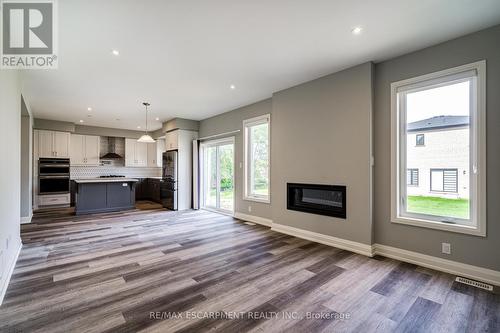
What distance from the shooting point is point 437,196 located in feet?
9.76

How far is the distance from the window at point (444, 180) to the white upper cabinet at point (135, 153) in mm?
9265

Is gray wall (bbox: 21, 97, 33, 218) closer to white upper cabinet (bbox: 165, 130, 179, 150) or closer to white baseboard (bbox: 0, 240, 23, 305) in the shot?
white baseboard (bbox: 0, 240, 23, 305)

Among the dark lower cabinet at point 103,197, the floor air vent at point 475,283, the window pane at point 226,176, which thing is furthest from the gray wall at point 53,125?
the floor air vent at point 475,283

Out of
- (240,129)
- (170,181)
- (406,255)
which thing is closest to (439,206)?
(406,255)

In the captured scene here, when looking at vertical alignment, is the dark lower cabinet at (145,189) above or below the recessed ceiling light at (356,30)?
below

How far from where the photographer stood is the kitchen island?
618cm

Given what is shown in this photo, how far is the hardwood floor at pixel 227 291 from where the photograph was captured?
1877 millimetres

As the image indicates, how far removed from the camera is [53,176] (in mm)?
7199

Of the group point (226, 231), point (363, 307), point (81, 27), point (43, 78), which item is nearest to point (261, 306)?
point (363, 307)

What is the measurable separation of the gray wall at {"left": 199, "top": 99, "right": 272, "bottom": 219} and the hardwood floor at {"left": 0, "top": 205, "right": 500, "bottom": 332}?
1491 mm

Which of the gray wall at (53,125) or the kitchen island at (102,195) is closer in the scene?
the kitchen island at (102,195)

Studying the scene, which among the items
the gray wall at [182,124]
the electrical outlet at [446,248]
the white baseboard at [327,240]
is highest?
the gray wall at [182,124]

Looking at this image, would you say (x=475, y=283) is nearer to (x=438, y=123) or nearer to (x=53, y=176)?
(x=438, y=123)

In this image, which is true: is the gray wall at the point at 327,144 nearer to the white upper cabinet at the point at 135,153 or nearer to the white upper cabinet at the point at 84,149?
the white upper cabinet at the point at 135,153
